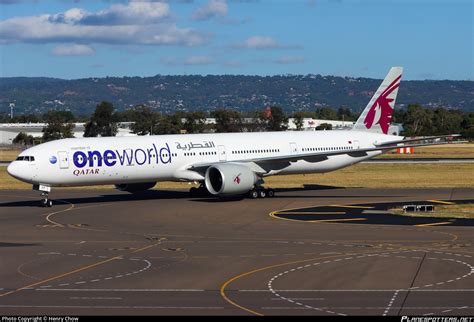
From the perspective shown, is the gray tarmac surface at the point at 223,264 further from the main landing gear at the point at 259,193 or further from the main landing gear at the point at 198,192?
the main landing gear at the point at 198,192

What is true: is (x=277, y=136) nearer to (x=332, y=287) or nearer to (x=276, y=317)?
(x=332, y=287)

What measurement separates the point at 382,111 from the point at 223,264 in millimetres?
36907

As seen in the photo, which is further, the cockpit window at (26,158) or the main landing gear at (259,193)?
the main landing gear at (259,193)

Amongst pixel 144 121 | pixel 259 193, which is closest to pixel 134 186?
pixel 259 193

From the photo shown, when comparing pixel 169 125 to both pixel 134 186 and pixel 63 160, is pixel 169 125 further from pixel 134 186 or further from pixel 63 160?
pixel 63 160

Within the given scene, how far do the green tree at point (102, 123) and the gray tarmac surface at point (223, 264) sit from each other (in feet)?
402

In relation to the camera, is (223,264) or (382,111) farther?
(382,111)

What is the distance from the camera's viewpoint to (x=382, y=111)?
2522 inches

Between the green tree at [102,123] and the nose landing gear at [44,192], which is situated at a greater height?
the green tree at [102,123]

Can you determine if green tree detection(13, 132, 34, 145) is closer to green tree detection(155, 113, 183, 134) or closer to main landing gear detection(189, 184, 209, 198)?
green tree detection(155, 113, 183, 134)

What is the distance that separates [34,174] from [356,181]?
28.5 meters

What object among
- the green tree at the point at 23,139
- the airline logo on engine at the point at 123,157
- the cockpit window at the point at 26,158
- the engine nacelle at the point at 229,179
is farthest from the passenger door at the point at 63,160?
the green tree at the point at 23,139

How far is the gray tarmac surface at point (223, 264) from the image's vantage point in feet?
75.8

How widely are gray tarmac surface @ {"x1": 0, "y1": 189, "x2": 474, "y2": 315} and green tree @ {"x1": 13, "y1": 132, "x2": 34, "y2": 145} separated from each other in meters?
130
